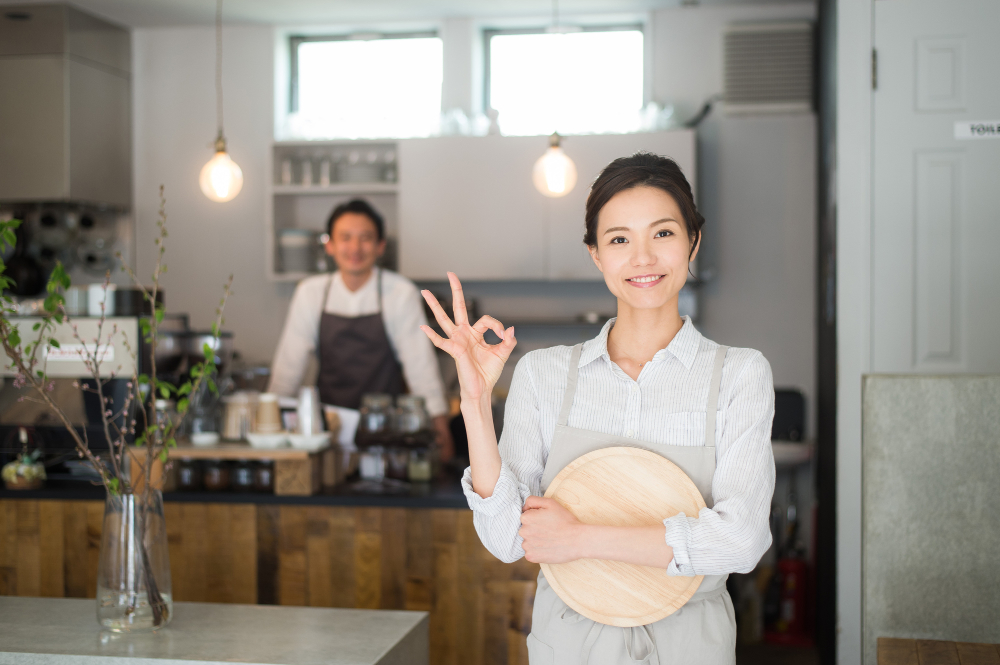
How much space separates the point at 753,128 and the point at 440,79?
170 centimetres

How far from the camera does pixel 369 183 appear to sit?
14.3ft

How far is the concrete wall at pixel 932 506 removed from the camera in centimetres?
196

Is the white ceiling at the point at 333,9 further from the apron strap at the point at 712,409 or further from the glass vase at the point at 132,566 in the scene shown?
the apron strap at the point at 712,409

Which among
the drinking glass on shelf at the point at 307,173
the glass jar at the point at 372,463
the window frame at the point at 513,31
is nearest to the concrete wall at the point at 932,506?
the glass jar at the point at 372,463

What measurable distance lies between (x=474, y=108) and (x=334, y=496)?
2587 mm

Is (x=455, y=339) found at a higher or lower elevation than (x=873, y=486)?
higher

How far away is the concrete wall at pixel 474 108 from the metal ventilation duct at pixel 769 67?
0.32 ft

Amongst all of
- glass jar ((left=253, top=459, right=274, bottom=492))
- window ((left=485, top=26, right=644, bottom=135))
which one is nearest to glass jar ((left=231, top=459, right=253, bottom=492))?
glass jar ((left=253, top=459, right=274, bottom=492))

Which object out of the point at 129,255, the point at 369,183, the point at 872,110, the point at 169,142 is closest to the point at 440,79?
the point at 369,183

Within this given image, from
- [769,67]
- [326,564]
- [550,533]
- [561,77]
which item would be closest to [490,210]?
[561,77]

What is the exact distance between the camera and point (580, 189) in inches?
163

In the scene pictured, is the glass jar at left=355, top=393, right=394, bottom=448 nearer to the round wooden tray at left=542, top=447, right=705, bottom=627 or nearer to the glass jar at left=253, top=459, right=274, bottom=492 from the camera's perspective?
the glass jar at left=253, top=459, right=274, bottom=492

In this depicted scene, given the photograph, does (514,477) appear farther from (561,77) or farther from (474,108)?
(561,77)

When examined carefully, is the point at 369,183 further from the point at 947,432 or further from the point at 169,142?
the point at 947,432
